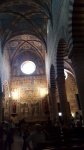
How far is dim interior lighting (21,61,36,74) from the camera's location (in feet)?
73.5

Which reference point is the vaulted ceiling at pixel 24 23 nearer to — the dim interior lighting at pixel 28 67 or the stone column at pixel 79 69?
the dim interior lighting at pixel 28 67

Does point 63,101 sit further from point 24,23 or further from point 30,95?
point 30,95

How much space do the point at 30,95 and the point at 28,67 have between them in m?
4.23

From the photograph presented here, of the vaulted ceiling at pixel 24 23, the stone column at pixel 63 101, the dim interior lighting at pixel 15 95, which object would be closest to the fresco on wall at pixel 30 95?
the dim interior lighting at pixel 15 95

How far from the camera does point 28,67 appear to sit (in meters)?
22.8

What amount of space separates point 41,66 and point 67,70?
12.7ft

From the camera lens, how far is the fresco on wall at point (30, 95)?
19.9 metres

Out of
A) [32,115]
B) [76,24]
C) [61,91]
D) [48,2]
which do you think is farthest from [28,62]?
[76,24]

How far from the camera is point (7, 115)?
746 inches

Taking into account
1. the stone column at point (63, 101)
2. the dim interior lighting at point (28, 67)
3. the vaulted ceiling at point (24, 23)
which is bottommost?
the stone column at point (63, 101)

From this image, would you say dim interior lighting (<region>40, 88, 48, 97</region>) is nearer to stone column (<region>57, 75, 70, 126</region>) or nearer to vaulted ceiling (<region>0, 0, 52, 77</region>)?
vaulted ceiling (<region>0, 0, 52, 77</region>)

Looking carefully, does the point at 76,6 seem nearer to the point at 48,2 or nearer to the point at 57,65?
the point at 57,65

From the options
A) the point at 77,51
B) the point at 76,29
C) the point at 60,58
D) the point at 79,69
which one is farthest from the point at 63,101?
the point at 76,29

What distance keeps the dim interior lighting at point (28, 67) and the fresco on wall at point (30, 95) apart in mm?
1088
